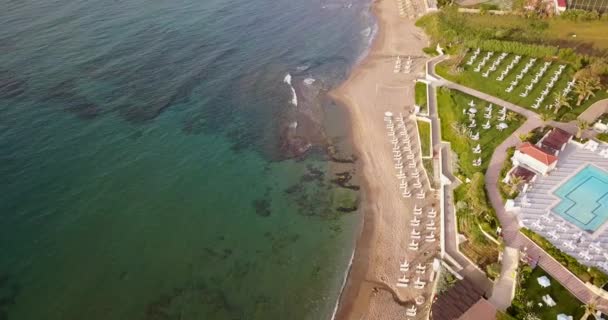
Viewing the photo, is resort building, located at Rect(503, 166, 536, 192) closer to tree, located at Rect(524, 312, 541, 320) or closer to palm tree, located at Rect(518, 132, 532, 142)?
palm tree, located at Rect(518, 132, 532, 142)

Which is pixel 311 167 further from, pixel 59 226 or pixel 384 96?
pixel 59 226

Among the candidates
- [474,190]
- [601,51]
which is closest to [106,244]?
[474,190]

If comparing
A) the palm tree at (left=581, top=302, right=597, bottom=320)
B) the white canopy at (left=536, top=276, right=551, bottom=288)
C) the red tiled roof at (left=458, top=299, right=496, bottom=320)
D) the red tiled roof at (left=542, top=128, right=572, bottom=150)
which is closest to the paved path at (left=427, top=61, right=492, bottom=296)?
the red tiled roof at (left=458, top=299, right=496, bottom=320)

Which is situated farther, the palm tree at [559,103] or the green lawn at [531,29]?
the green lawn at [531,29]

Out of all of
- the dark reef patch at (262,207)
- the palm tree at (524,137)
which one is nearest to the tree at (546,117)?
the palm tree at (524,137)

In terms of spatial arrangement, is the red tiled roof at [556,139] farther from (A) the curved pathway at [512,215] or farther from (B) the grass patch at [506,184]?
(B) the grass patch at [506,184]

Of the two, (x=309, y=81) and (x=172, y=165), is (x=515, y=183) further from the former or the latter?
(x=172, y=165)
